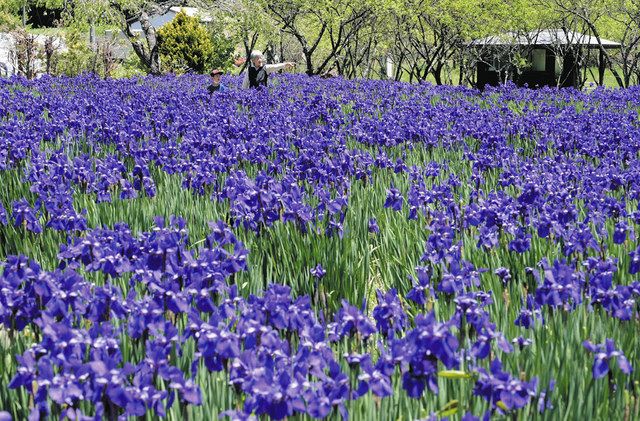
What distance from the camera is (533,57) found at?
36438mm

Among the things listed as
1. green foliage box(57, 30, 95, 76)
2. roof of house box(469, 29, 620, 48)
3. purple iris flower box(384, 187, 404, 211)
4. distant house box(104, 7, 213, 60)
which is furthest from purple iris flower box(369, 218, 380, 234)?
roof of house box(469, 29, 620, 48)

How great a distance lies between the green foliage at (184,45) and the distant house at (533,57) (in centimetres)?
1013

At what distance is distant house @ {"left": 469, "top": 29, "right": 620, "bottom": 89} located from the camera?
32.7m

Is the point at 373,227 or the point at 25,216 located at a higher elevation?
the point at 25,216

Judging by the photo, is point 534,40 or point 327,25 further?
point 534,40

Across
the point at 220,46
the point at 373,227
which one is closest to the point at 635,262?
the point at 373,227

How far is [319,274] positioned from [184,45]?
95.0 feet

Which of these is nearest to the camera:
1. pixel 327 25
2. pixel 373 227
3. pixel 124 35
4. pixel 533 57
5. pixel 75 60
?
pixel 373 227

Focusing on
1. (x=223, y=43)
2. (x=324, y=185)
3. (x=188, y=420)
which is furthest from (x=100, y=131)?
(x=223, y=43)

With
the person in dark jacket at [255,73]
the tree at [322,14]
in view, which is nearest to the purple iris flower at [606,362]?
the person in dark jacket at [255,73]

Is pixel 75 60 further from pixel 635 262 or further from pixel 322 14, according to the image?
pixel 635 262

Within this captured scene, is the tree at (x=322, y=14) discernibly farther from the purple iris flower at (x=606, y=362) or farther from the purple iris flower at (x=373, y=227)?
the purple iris flower at (x=606, y=362)

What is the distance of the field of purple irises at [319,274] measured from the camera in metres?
2.50

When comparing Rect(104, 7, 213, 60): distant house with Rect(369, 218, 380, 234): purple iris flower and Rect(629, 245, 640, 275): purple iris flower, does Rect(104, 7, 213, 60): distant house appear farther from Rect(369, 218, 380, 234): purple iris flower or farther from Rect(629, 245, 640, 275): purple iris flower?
Rect(629, 245, 640, 275): purple iris flower
